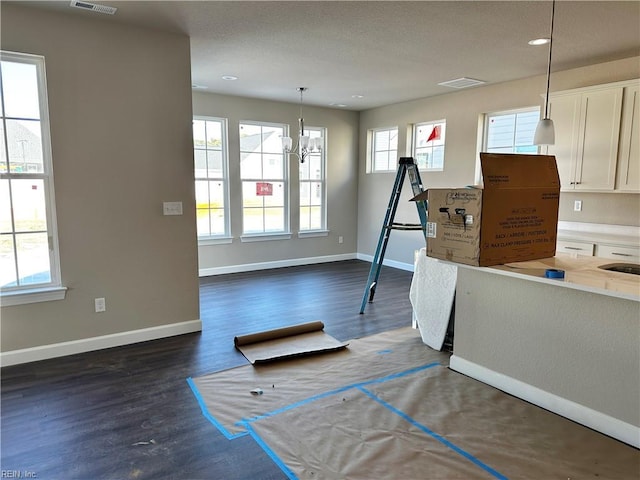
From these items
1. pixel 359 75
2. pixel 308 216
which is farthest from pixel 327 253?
pixel 359 75

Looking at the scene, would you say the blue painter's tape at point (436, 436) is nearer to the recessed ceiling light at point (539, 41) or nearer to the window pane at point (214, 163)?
the recessed ceiling light at point (539, 41)

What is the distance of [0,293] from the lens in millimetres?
3051

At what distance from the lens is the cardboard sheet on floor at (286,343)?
3293 millimetres

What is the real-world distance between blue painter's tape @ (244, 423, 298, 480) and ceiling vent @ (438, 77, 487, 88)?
447cm

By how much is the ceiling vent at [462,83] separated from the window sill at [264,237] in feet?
10.9

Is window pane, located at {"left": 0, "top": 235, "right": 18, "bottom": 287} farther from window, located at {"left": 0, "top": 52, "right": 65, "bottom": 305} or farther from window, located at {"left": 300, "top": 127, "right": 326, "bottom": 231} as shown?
window, located at {"left": 300, "top": 127, "right": 326, "bottom": 231}

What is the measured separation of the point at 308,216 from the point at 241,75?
113 inches

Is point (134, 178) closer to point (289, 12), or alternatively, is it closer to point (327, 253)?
point (289, 12)

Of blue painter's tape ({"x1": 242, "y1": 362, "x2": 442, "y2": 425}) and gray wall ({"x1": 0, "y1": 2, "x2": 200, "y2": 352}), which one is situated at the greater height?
gray wall ({"x1": 0, "y1": 2, "x2": 200, "y2": 352})

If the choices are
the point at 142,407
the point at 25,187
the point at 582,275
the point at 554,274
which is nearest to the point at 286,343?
the point at 142,407

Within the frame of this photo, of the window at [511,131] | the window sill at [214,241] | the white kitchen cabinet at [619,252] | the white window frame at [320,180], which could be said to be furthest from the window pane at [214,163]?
the white kitchen cabinet at [619,252]

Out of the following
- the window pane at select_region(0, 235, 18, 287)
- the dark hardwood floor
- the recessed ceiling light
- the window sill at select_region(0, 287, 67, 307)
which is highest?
the recessed ceiling light

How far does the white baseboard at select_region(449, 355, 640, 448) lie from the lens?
2197 mm

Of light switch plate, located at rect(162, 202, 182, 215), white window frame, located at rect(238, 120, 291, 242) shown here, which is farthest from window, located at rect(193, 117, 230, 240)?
light switch plate, located at rect(162, 202, 182, 215)
